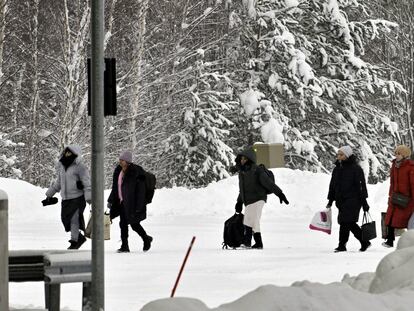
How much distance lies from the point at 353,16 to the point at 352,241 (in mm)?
21206

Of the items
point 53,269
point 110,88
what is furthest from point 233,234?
point 53,269

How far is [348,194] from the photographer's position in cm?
1570

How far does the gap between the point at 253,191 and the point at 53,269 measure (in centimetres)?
876

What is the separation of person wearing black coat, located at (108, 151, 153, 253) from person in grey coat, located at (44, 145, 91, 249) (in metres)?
0.79

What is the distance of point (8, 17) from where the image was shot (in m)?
32.7

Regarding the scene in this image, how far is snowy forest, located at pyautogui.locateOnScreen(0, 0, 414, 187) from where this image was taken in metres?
34.2

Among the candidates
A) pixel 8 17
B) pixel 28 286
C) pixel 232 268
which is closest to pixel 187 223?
pixel 232 268

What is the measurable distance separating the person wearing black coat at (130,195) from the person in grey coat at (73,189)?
0.79 m

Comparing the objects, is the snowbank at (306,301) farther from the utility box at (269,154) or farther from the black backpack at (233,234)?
the utility box at (269,154)

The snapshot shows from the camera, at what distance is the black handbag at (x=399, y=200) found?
15562 millimetres

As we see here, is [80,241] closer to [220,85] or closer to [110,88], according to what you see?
[110,88]

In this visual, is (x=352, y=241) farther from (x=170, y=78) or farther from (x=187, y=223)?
(x=170, y=78)

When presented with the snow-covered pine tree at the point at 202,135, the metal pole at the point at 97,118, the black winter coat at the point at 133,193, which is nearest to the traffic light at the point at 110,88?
the metal pole at the point at 97,118

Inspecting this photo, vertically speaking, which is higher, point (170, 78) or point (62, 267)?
point (170, 78)
